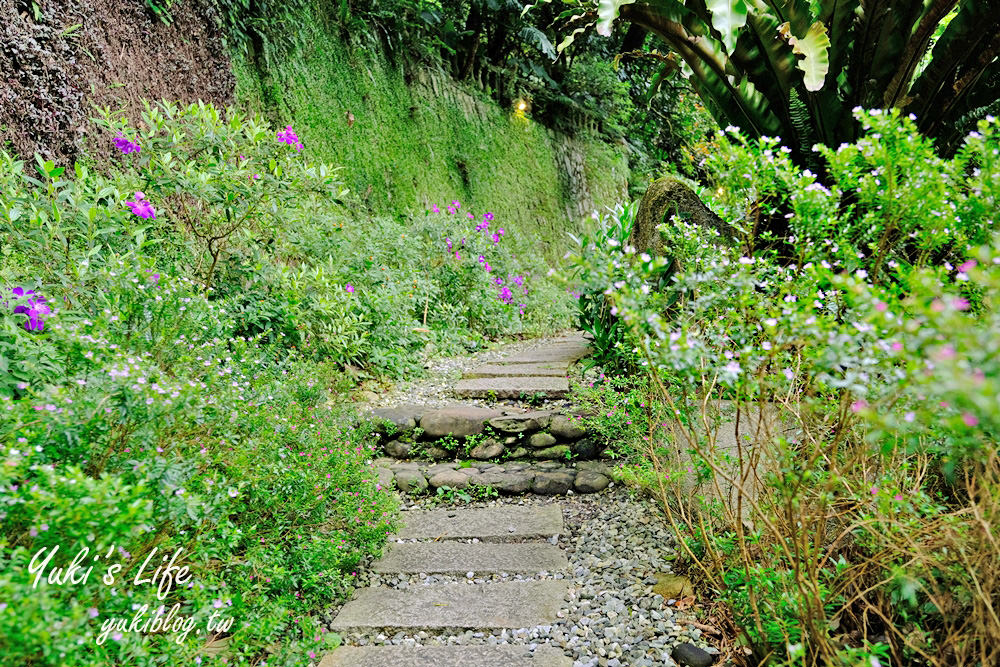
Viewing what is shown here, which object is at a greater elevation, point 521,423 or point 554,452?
point 521,423

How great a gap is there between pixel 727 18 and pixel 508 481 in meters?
2.54

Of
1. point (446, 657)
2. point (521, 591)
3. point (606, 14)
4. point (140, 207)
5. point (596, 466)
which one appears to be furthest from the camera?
point (596, 466)

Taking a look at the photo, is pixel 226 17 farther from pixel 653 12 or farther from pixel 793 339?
pixel 793 339

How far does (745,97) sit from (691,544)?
2.45m

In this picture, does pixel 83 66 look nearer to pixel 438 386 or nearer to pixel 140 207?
pixel 140 207

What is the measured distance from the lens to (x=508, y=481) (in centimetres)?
317

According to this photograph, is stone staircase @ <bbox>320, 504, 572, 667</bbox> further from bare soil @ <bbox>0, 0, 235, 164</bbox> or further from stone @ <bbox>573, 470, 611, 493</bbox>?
bare soil @ <bbox>0, 0, 235, 164</bbox>

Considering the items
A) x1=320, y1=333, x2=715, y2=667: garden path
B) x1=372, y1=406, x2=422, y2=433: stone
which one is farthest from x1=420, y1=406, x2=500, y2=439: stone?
x1=320, y1=333, x2=715, y2=667: garden path

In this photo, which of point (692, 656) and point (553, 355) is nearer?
point (692, 656)

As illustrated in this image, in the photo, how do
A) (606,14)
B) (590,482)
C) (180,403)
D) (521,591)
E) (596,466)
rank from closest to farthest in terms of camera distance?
(180,403) < (521,591) < (606,14) < (590,482) < (596,466)

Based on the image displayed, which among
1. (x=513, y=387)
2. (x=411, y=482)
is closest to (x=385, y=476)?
(x=411, y=482)

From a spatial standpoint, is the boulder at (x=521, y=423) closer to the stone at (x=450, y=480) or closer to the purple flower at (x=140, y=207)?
the stone at (x=450, y=480)

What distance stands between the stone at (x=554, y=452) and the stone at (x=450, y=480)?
0.44 meters

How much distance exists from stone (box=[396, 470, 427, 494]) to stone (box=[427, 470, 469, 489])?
46mm
